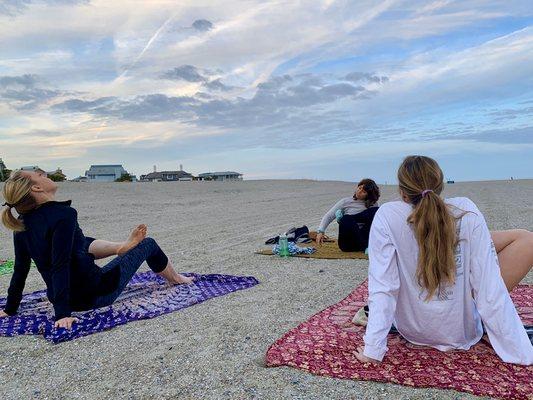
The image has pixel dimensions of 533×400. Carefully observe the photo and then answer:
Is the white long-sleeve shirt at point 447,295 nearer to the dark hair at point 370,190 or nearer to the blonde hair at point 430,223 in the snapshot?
the blonde hair at point 430,223

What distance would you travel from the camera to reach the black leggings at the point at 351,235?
8.41 metres

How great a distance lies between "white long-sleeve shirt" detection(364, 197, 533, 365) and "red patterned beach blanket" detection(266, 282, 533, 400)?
0.11m

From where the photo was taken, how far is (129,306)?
18.5ft

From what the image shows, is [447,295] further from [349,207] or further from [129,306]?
[349,207]

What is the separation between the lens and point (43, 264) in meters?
4.88

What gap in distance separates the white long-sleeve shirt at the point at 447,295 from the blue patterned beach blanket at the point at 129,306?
2.48 m

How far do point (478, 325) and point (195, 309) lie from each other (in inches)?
108

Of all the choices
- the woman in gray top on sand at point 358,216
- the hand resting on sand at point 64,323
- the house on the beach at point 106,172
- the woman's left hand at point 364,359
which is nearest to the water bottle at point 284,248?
the woman in gray top on sand at point 358,216

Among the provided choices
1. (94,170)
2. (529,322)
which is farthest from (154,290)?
(94,170)

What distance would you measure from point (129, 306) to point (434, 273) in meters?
3.31

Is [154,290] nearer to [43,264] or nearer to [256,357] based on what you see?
[43,264]

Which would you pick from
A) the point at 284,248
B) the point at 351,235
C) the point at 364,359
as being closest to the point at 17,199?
the point at 364,359

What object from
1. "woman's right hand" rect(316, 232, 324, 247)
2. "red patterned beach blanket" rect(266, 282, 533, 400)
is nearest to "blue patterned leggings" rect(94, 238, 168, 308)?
"red patterned beach blanket" rect(266, 282, 533, 400)

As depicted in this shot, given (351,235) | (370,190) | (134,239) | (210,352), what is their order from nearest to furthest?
Answer: (210,352), (134,239), (351,235), (370,190)
